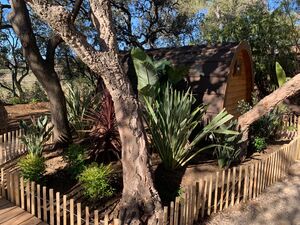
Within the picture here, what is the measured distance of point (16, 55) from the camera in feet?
61.4

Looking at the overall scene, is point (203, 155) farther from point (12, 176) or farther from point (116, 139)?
point (12, 176)

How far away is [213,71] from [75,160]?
13.4 feet

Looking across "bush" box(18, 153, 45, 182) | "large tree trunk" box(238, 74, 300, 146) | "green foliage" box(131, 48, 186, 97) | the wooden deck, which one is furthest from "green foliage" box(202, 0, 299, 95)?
the wooden deck

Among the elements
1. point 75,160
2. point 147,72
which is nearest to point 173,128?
point 147,72

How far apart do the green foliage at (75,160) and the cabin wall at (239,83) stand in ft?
14.6

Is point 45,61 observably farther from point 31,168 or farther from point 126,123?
point 126,123

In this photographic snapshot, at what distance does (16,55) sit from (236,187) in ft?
58.9

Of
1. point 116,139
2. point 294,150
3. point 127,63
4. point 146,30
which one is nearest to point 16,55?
point 146,30

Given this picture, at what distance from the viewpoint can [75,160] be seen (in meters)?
5.05

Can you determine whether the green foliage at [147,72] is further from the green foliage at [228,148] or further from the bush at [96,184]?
the bush at [96,184]

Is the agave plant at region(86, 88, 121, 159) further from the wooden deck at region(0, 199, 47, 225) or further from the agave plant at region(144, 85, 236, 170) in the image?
the wooden deck at region(0, 199, 47, 225)

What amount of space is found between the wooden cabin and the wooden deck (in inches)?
170

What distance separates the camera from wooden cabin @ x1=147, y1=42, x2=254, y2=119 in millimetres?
7012

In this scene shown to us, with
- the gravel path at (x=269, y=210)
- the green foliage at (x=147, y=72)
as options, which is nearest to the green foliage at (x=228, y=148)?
the gravel path at (x=269, y=210)
